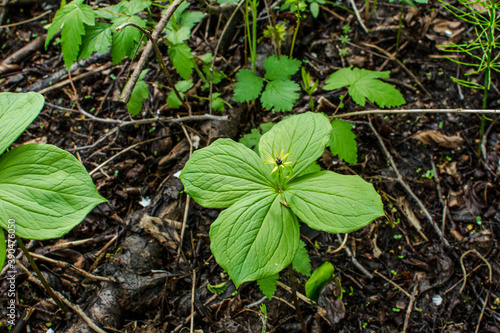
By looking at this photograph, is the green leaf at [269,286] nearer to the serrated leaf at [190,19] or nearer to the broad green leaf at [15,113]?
the broad green leaf at [15,113]

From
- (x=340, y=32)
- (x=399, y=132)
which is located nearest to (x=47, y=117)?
(x=340, y=32)

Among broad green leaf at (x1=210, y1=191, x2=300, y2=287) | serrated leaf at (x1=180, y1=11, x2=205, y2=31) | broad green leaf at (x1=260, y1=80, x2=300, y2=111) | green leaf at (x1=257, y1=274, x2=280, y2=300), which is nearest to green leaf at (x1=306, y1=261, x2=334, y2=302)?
green leaf at (x1=257, y1=274, x2=280, y2=300)

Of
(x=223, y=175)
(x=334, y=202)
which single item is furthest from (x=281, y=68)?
(x=334, y=202)

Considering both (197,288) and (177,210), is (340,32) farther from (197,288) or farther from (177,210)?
(197,288)

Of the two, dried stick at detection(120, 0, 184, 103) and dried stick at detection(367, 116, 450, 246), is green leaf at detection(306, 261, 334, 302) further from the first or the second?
dried stick at detection(120, 0, 184, 103)

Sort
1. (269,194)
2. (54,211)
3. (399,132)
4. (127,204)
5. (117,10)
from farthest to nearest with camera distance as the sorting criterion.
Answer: (399,132)
(127,204)
(117,10)
(269,194)
(54,211)

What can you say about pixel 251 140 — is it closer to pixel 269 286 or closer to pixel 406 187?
pixel 269 286
